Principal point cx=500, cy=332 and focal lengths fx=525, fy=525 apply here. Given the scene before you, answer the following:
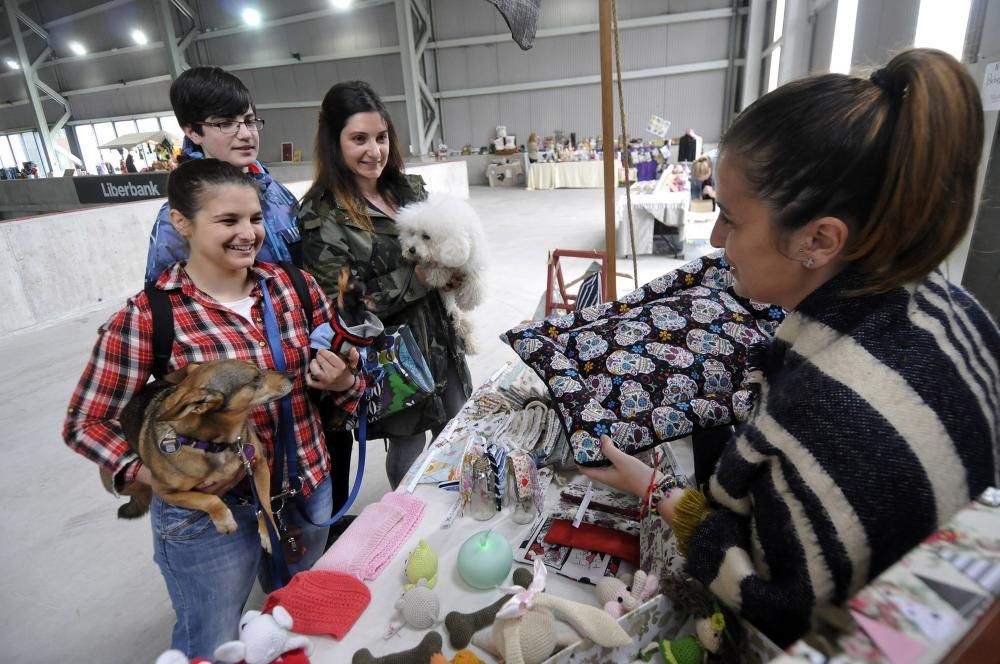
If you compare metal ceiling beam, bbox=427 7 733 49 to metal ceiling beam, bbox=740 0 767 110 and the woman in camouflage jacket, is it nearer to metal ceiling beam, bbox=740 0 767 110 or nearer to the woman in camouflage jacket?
metal ceiling beam, bbox=740 0 767 110

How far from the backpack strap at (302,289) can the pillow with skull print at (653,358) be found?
55cm

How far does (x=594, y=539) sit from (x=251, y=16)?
19.0m

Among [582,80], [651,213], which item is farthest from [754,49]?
[651,213]

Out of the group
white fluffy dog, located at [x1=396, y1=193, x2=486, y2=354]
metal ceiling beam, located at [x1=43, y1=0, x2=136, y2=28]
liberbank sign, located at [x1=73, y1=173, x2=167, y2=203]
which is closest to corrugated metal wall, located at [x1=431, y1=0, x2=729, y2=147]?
liberbank sign, located at [x1=73, y1=173, x2=167, y2=203]

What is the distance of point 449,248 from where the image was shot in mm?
2105

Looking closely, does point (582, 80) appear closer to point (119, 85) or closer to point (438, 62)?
point (438, 62)

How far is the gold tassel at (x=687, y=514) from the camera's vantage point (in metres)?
0.84

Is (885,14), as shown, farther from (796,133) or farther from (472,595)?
(472,595)

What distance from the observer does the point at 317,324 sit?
1461mm

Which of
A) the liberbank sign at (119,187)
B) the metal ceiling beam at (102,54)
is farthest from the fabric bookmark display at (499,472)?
the metal ceiling beam at (102,54)

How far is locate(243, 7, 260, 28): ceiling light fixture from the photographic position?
15.5 m

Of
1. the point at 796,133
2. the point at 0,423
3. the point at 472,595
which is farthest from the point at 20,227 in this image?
the point at 796,133

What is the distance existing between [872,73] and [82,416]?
1579 millimetres

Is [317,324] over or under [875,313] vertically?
under
